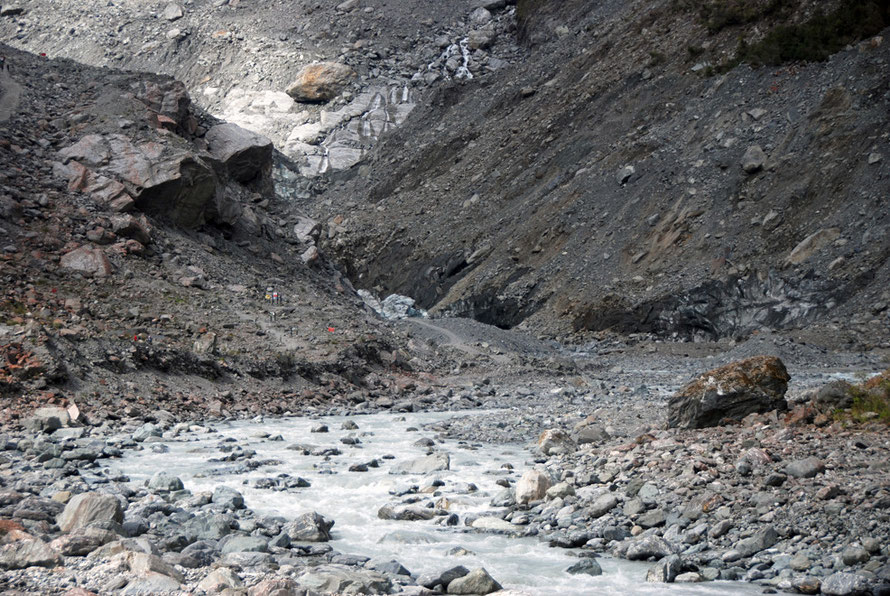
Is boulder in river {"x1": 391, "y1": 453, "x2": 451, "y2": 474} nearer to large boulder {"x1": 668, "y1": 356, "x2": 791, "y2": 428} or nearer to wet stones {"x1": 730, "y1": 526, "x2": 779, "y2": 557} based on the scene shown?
large boulder {"x1": 668, "y1": 356, "x2": 791, "y2": 428}

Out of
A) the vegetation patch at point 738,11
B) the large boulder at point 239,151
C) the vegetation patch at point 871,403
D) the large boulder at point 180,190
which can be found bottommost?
the vegetation patch at point 871,403

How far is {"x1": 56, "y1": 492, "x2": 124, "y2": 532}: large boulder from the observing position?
769cm

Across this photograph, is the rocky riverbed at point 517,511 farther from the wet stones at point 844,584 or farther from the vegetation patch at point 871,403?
the vegetation patch at point 871,403

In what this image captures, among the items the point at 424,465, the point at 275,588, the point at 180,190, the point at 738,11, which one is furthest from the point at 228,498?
the point at 738,11

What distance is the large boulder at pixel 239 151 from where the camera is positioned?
2944 centimetres

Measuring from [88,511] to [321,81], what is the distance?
6579cm

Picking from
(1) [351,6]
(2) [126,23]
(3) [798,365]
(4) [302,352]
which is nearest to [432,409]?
(4) [302,352]

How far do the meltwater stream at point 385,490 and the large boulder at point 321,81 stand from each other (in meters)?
56.7

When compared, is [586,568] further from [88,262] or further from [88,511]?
[88,262]

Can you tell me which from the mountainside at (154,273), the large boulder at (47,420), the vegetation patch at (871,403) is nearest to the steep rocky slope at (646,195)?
the mountainside at (154,273)

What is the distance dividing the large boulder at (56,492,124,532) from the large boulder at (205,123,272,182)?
22.4 metres

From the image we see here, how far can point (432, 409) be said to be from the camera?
1998 cm

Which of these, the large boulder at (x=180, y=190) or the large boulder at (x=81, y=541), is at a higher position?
the large boulder at (x=180, y=190)

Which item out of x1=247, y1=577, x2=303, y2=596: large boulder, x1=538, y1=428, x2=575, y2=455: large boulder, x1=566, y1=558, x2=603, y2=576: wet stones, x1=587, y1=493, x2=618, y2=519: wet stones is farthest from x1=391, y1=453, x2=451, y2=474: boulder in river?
x1=247, y1=577, x2=303, y2=596: large boulder
